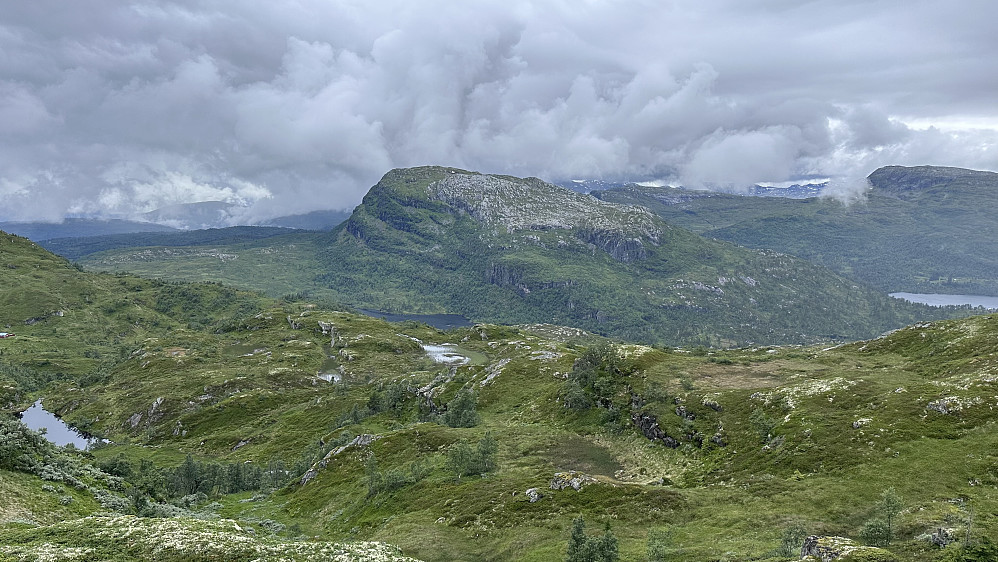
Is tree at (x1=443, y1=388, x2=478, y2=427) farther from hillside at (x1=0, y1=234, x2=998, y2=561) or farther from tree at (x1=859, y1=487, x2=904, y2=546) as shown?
tree at (x1=859, y1=487, x2=904, y2=546)

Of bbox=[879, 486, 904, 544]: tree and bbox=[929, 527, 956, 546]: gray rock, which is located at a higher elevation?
bbox=[929, 527, 956, 546]: gray rock

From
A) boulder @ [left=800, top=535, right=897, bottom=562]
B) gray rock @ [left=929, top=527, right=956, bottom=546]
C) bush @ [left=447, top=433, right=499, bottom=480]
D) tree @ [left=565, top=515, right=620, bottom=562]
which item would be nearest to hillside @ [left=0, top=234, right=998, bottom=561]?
bush @ [left=447, top=433, right=499, bottom=480]

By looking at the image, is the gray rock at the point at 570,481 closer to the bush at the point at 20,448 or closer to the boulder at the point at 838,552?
the boulder at the point at 838,552

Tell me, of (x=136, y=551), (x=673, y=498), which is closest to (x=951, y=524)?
(x=673, y=498)

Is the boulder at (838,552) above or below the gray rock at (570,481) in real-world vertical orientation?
above

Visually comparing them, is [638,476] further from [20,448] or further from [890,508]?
[20,448]

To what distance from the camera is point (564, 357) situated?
559ft

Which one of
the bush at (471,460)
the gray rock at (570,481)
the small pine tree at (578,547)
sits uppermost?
the small pine tree at (578,547)

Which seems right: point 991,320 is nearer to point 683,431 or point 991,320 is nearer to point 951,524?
point 683,431

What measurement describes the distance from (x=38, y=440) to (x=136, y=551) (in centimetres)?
4727

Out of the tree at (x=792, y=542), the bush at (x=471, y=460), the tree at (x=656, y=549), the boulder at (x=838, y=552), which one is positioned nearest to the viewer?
the boulder at (x=838, y=552)

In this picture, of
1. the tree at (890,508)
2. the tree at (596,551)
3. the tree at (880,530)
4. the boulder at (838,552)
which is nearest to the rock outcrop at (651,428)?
the tree at (890,508)

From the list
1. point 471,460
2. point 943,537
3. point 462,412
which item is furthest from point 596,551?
point 462,412

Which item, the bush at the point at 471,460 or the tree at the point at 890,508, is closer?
the tree at the point at 890,508
